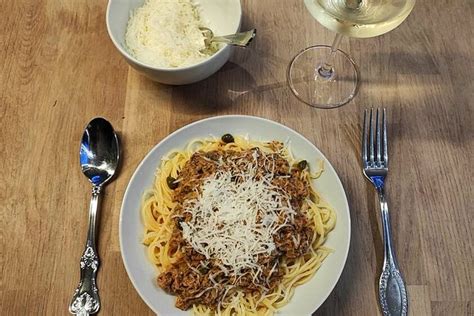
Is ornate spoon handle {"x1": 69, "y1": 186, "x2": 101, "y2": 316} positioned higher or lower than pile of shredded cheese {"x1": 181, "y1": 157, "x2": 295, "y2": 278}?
lower

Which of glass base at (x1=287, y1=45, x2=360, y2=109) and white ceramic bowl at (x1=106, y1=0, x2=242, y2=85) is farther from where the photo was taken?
glass base at (x1=287, y1=45, x2=360, y2=109)

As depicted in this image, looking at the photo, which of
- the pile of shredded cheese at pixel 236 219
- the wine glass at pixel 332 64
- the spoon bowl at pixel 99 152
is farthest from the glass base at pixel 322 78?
the spoon bowl at pixel 99 152

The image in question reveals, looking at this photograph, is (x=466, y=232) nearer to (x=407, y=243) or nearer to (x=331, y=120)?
(x=407, y=243)

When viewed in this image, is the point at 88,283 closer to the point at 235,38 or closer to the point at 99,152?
the point at 99,152

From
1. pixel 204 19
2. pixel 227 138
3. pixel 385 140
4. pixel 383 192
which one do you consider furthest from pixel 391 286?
pixel 204 19

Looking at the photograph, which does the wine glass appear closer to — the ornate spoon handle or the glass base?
the glass base

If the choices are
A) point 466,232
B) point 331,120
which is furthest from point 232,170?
point 466,232

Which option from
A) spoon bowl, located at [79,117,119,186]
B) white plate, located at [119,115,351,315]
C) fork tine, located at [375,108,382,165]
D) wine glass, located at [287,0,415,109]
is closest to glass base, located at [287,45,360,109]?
wine glass, located at [287,0,415,109]
